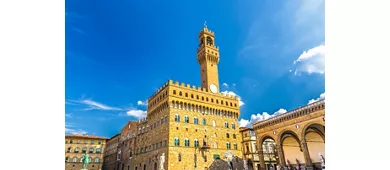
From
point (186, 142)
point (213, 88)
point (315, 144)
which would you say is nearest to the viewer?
point (186, 142)

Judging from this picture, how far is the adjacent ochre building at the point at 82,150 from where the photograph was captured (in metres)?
37.4

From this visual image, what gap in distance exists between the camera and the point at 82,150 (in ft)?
128

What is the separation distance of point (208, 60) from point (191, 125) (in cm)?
A: 893

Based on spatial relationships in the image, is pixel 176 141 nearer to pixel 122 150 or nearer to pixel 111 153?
pixel 122 150

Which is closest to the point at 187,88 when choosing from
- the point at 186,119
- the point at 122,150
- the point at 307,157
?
the point at 186,119

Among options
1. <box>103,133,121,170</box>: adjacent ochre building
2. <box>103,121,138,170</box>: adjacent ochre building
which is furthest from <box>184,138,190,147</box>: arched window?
<box>103,133,121,170</box>: adjacent ochre building

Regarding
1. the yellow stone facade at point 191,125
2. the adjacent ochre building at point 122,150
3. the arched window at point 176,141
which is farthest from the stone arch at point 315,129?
the adjacent ochre building at point 122,150

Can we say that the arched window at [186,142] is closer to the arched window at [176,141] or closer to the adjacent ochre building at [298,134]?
the arched window at [176,141]
